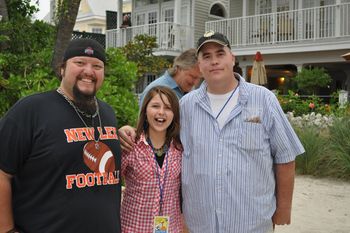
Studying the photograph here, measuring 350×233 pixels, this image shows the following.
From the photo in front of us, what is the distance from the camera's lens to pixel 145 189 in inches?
123

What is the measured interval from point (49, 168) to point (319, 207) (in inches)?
231

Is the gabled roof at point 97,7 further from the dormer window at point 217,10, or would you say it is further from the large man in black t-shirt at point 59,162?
the large man in black t-shirt at point 59,162

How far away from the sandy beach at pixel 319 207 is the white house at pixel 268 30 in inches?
368

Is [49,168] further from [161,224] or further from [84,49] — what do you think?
[161,224]

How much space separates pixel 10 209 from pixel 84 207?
38 centimetres

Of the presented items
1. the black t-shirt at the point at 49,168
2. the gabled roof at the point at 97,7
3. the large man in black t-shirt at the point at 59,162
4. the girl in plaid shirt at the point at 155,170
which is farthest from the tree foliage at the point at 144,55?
the gabled roof at the point at 97,7

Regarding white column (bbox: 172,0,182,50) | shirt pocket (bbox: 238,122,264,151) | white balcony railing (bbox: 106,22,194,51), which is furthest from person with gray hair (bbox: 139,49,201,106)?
white column (bbox: 172,0,182,50)

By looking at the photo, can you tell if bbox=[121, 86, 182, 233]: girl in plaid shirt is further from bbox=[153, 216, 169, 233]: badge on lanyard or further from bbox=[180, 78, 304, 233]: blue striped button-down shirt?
bbox=[180, 78, 304, 233]: blue striped button-down shirt

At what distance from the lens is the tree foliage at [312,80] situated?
1623 cm

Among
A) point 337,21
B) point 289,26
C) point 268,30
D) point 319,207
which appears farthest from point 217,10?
point 319,207

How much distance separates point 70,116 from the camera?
254 centimetres

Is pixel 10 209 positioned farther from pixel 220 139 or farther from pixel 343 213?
pixel 343 213

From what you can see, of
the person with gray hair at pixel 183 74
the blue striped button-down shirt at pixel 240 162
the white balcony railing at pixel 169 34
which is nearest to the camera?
the blue striped button-down shirt at pixel 240 162

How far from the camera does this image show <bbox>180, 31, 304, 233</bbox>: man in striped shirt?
2.99m
